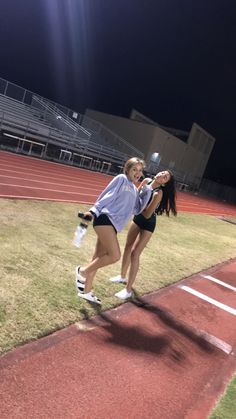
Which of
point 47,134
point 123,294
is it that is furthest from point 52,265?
point 47,134

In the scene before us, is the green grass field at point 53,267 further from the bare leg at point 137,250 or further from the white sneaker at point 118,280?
the bare leg at point 137,250

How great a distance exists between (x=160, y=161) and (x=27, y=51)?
68.8 ft

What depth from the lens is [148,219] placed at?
662 centimetres

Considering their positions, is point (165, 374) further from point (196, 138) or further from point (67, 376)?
point (196, 138)

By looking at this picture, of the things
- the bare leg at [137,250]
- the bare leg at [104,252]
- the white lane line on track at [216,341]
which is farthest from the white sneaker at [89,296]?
the white lane line on track at [216,341]

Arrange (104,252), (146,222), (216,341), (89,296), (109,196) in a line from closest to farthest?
(109,196) < (104,252) < (89,296) < (216,341) < (146,222)

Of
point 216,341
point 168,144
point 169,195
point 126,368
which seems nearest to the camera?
point 126,368

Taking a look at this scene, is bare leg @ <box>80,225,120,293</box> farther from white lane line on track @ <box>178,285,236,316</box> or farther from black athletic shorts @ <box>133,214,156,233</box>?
white lane line on track @ <box>178,285,236,316</box>

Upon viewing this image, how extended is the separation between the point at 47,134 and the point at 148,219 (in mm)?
22529

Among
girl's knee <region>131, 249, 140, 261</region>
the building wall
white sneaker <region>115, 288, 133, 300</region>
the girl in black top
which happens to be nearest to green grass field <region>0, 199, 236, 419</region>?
white sneaker <region>115, 288, 133, 300</region>

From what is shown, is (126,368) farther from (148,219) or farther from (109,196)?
(148,219)

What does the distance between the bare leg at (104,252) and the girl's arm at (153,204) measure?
0.85 m

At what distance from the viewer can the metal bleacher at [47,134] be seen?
25312mm

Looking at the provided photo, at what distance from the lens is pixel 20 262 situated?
6641 mm
